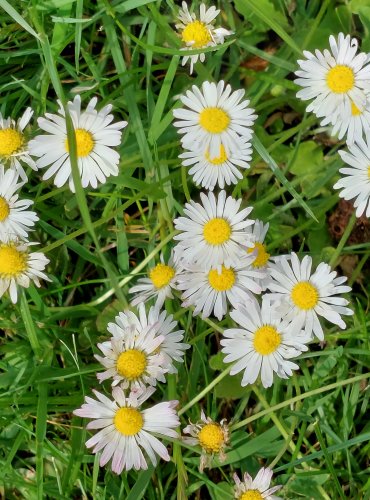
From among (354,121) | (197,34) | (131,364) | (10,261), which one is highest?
(197,34)

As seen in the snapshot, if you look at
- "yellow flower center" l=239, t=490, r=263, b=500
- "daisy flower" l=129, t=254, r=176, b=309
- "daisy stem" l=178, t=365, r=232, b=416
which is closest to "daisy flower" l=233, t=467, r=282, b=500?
"yellow flower center" l=239, t=490, r=263, b=500

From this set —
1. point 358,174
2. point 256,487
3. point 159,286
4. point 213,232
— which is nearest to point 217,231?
point 213,232

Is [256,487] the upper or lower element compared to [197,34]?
lower

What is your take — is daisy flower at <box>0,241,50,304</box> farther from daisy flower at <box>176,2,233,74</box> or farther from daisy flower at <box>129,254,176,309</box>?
daisy flower at <box>176,2,233,74</box>

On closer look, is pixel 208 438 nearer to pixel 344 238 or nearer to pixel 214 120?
pixel 344 238

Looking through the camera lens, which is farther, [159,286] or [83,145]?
[159,286]

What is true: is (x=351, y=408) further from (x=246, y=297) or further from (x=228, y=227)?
(x=228, y=227)
